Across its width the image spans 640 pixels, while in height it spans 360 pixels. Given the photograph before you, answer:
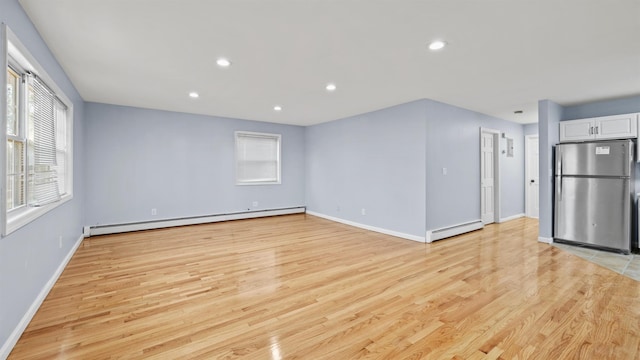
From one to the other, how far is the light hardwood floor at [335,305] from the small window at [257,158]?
270 cm

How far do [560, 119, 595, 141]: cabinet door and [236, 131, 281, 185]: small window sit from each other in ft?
18.6

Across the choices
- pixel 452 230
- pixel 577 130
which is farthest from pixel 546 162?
pixel 452 230

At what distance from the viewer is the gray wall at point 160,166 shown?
5.06 metres

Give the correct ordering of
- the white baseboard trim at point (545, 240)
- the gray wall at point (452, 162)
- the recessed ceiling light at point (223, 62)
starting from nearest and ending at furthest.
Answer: the recessed ceiling light at point (223, 62), the white baseboard trim at point (545, 240), the gray wall at point (452, 162)

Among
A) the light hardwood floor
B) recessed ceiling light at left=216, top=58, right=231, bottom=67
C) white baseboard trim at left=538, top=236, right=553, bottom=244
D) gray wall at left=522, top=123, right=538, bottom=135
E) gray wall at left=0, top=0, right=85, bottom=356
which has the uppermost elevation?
recessed ceiling light at left=216, top=58, right=231, bottom=67

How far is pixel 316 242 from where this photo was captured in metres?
4.64

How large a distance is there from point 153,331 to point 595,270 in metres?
4.68

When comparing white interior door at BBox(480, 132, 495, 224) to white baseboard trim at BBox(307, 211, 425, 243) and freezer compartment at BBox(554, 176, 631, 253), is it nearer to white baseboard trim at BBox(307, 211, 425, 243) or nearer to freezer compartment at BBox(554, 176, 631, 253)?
freezer compartment at BBox(554, 176, 631, 253)

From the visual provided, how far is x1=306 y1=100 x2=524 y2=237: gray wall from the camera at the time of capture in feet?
15.3

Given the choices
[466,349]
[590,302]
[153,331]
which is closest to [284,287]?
[153,331]

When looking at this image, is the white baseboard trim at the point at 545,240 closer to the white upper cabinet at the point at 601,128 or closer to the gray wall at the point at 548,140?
the gray wall at the point at 548,140

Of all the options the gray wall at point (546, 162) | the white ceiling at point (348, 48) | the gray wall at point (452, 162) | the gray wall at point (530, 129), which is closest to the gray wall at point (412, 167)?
the gray wall at point (452, 162)

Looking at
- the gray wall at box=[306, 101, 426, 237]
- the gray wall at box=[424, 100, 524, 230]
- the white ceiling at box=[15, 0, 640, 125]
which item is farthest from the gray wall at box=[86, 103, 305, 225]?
the gray wall at box=[424, 100, 524, 230]

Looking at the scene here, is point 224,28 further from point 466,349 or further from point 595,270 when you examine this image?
point 595,270
